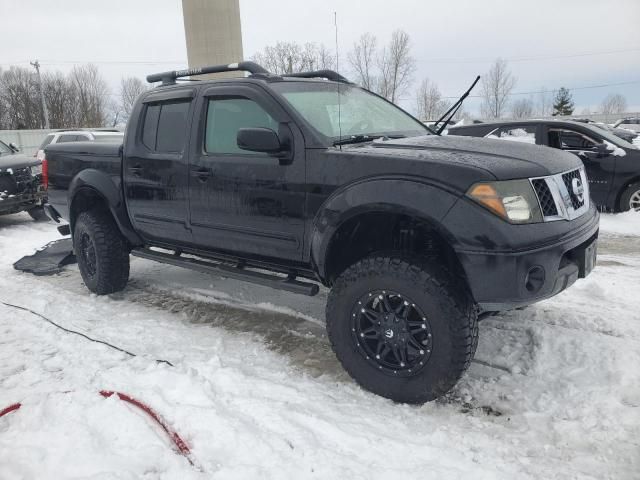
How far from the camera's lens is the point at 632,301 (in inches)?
173

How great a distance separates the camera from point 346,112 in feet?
12.8

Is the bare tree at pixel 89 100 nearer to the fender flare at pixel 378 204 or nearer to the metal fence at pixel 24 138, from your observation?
the metal fence at pixel 24 138

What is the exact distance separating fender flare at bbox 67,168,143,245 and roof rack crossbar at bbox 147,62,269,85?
1.01 m

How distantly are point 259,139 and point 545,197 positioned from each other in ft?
5.64

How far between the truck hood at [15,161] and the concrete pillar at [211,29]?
737 inches

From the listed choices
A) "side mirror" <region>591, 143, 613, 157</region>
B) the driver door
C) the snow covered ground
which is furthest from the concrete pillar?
the snow covered ground

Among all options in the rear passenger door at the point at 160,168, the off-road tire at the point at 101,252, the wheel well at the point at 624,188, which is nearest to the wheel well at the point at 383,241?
the rear passenger door at the point at 160,168

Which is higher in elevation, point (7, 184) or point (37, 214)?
point (7, 184)

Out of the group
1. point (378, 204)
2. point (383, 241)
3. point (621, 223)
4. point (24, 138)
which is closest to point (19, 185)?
point (383, 241)

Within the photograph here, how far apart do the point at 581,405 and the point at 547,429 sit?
12.3 inches

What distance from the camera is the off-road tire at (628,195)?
25.9 feet

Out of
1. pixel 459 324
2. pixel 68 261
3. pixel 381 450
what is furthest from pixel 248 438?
pixel 68 261

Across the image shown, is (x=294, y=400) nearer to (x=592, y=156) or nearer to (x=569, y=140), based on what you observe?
(x=592, y=156)

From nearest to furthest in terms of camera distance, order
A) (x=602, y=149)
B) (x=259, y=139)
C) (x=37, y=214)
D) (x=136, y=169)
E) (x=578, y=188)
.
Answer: (x=578, y=188)
(x=259, y=139)
(x=136, y=169)
(x=602, y=149)
(x=37, y=214)
